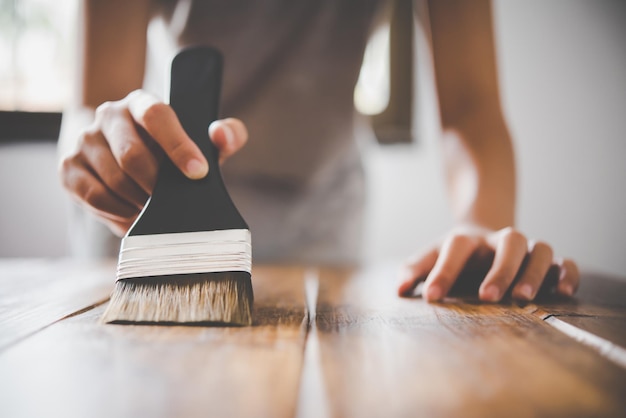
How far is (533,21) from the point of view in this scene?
5.99ft

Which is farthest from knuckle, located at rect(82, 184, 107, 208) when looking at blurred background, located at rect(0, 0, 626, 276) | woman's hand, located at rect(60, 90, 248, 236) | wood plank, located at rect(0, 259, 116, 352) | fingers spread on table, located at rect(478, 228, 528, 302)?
blurred background, located at rect(0, 0, 626, 276)

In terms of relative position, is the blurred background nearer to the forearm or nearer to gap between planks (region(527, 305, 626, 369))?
the forearm

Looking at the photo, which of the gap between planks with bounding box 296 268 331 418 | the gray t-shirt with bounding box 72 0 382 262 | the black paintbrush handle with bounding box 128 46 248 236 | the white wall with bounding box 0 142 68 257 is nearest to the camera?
the gap between planks with bounding box 296 268 331 418

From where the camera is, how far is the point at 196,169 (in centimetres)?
43

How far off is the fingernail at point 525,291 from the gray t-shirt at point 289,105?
1.89ft

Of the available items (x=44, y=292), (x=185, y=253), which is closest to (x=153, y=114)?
(x=185, y=253)

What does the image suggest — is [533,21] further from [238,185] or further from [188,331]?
[188,331]

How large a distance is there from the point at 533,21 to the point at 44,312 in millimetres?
1973

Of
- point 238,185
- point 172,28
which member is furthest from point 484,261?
point 172,28

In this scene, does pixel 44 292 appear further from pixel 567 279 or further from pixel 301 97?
pixel 301 97

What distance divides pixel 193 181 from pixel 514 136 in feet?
5.44

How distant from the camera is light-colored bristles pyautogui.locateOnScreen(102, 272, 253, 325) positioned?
14.2 inches

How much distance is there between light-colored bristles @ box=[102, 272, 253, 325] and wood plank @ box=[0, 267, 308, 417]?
0.4 inches

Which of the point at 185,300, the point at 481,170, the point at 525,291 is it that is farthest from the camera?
the point at 481,170
